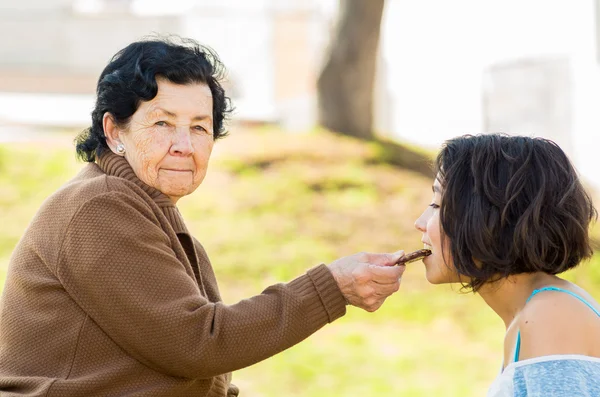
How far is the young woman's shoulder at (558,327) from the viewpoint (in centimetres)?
244

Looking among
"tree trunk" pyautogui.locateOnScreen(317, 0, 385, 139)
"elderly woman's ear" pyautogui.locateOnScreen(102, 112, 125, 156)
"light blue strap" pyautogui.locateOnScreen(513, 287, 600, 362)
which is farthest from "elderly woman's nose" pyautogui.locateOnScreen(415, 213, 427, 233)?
"tree trunk" pyautogui.locateOnScreen(317, 0, 385, 139)

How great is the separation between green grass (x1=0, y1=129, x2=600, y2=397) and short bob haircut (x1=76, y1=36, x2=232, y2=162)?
9.80 feet

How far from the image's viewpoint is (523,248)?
100 inches

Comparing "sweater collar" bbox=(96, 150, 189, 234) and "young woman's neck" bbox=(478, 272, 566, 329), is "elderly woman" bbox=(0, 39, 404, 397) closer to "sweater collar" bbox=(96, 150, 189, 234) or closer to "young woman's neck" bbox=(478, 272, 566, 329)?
"sweater collar" bbox=(96, 150, 189, 234)

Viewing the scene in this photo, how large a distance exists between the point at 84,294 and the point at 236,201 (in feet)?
16.8

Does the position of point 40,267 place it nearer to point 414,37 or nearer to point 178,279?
point 178,279

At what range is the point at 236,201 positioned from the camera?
7629 mm

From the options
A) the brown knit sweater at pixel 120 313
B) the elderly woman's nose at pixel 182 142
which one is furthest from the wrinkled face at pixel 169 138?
the brown knit sweater at pixel 120 313

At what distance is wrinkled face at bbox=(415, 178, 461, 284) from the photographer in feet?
8.81

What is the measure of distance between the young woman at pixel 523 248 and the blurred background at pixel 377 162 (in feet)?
3.91

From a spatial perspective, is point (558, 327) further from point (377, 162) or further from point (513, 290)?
point (377, 162)

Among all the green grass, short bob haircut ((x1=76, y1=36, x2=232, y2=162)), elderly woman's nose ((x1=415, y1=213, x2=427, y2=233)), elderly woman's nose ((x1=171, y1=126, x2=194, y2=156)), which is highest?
short bob haircut ((x1=76, y1=36, x2=232, y2=162))

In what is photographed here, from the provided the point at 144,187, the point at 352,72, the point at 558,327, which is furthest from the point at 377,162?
the point at 558,327

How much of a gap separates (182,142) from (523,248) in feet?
3.46
